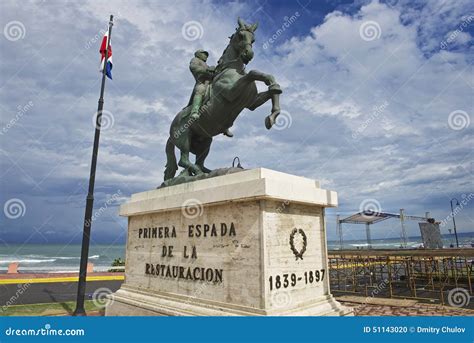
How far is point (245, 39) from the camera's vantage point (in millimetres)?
6262

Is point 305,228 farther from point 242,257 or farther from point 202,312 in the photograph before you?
point 202,312

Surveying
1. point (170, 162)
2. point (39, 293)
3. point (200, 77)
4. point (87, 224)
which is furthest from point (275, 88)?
Result: point (39, 293)

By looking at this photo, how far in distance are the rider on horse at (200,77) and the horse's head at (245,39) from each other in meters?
1.25

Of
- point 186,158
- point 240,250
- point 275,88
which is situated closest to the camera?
point 240,250

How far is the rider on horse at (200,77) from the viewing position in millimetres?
7050

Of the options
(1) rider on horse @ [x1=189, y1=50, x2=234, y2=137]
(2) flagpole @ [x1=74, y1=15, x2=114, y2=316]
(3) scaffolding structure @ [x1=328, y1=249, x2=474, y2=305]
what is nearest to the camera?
(1) rider on horse @ [x1=189, y1=50, x2=234, y2=137]

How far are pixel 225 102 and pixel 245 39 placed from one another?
49.8 inches

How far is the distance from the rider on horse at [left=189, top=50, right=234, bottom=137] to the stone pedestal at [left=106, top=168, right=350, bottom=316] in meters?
1.75

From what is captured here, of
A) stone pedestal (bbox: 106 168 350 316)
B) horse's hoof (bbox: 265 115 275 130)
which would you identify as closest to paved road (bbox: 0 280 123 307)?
stone pedestal (bbox: 106 168 350 316)

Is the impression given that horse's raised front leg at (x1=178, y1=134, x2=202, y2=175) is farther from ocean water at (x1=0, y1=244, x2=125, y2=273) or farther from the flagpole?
ocean water at (x1=0, y1=244, x2=125, y2=273)

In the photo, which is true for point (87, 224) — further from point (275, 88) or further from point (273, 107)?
point (275, 88)

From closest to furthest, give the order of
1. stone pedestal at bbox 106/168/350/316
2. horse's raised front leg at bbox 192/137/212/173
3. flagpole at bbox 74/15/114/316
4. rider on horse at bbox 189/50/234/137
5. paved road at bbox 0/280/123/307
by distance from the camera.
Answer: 1. stone pedestal at bbox 106/168/350/316
2. rider on horse at bbox 189/50/234/137
3. horse's raised front leg at bbox 192/137/212/173
4. flagpole at bbox 74/15/114/316
5. paved road at bbox 0/280/123/307

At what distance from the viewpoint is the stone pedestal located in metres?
5.12

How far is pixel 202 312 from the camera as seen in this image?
5523 millimetres
